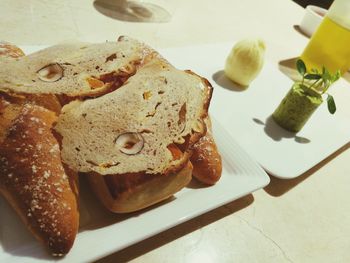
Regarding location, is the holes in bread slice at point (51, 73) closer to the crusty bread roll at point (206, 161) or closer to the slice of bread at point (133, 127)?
the slice of bread at point (133, 127)

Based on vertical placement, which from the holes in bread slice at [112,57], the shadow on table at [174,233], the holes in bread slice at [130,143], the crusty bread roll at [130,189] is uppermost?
the holes in bread slice at [112,57]

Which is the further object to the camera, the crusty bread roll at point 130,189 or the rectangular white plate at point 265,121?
Result: the rectangular white plate at point 265,121

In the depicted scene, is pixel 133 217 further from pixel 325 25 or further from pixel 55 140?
pixel 325 25

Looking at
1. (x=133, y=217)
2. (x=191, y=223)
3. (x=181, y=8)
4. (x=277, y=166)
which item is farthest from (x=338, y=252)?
(x=181, y=8)

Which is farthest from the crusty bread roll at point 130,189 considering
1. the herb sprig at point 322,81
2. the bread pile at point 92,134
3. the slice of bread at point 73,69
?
the herb sprig at point 322,81

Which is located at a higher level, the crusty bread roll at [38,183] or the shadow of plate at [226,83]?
the crusty bread roll at [38,183]

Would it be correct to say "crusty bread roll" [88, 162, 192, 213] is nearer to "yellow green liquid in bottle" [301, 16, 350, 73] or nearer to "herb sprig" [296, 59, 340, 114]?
"herb sprig" [296, 59, 340, 114]

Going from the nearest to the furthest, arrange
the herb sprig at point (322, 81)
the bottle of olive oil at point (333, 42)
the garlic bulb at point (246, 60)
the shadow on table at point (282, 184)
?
the shadow on table at point (282, 184), the herb sprig at point (322, 81), the garlic bulb at point (246, 60), the bottle of olive oil at point (333, 42)

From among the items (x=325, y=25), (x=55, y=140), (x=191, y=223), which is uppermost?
(x=325, y=25)

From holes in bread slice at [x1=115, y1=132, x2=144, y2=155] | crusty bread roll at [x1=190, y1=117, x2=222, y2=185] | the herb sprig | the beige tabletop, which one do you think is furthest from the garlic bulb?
holes in bread slice at [x1=115, y1=132, x2=144, y2=155]
